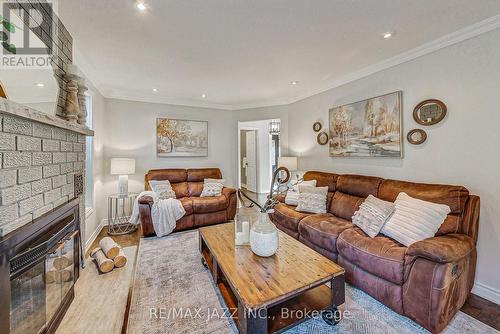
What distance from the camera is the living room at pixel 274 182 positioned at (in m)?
1.35

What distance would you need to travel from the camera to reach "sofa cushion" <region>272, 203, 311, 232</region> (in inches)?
110

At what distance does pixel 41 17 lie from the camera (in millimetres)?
1573

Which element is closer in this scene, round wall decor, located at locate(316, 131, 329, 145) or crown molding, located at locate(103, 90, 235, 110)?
round wall decor, located at locate(316, 131, 329, 145)

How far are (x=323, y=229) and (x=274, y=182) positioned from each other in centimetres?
79

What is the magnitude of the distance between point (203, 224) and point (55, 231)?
229 cm

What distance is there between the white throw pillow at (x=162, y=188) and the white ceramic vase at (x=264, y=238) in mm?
2345

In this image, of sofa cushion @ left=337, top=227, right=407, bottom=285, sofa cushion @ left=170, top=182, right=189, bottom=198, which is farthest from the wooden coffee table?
sofa cushion @ left=170, top=182, right=189, bottom=198

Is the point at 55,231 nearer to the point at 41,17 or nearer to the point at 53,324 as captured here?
the point at 53,324

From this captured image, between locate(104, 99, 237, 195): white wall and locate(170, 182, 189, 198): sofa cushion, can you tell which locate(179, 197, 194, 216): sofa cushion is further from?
locate(104, 99, 237, 195): white wall

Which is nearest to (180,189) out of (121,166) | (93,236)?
(121,166)

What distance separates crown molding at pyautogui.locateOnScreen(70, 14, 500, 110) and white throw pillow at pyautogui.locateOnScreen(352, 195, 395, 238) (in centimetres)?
175

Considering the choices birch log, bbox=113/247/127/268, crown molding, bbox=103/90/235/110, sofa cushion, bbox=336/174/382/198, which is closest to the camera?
birch log, bbox=113/247/127/268

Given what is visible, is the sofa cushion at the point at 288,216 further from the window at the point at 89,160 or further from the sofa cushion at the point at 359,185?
the window at the point at 89,160

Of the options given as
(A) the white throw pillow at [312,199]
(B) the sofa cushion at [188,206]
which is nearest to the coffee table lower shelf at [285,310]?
(A) the white throw pillow at [312,199]
